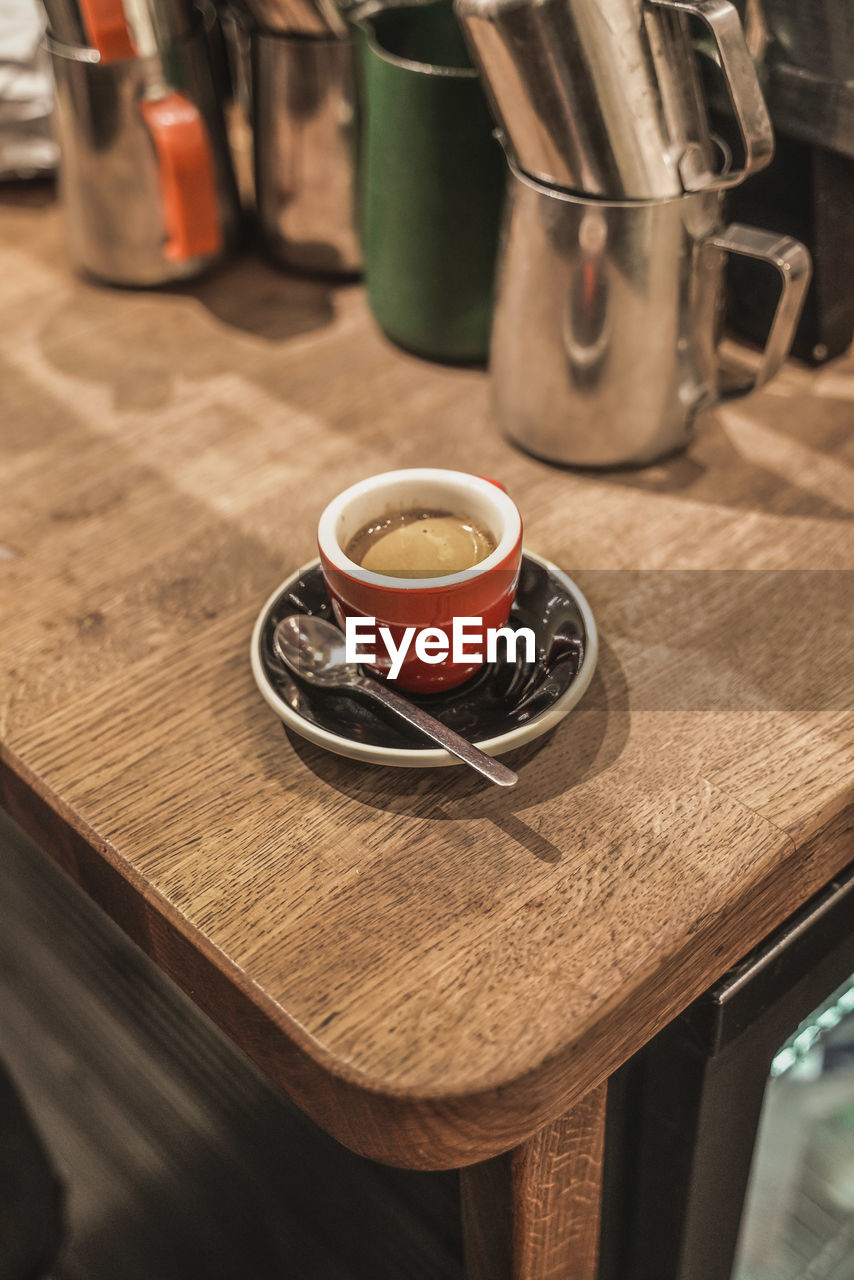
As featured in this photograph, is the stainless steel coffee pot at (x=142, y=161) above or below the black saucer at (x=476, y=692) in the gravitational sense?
above

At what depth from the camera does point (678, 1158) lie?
677 mm

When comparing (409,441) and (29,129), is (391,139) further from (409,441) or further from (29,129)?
(29,129)

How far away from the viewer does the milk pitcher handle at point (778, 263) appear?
0.74 meters

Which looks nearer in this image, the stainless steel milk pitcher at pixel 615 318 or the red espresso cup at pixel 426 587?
the red espresso cup at pixel 426 587

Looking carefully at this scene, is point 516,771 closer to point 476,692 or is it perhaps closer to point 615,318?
point 476,692

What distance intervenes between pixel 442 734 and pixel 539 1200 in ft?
0.82

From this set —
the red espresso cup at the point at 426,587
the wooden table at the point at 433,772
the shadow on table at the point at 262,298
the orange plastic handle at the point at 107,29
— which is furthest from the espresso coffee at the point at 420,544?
the orange plastic handle at the point at 107,29

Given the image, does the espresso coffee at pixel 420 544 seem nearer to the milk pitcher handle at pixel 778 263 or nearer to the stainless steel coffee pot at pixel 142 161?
the milk pitcher handle at pixel 778 263

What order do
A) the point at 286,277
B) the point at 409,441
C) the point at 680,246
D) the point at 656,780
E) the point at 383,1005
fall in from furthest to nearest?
Result: the point at 286,277 → the point at 409,441 → the point at 680,246 → the point at 656,780 → the point at 383,1005

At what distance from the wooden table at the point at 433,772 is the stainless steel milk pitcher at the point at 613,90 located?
20 centimetres

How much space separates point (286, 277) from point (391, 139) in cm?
23

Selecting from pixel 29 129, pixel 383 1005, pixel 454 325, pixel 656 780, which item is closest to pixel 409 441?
pixel 454 325

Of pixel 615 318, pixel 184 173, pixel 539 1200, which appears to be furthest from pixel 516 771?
pixel 184 173

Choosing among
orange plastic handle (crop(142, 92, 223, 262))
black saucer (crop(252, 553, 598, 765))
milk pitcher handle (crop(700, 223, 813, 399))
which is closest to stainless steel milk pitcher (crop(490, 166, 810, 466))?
milk pitcher handle (crop(700, 223, 813, 399))
